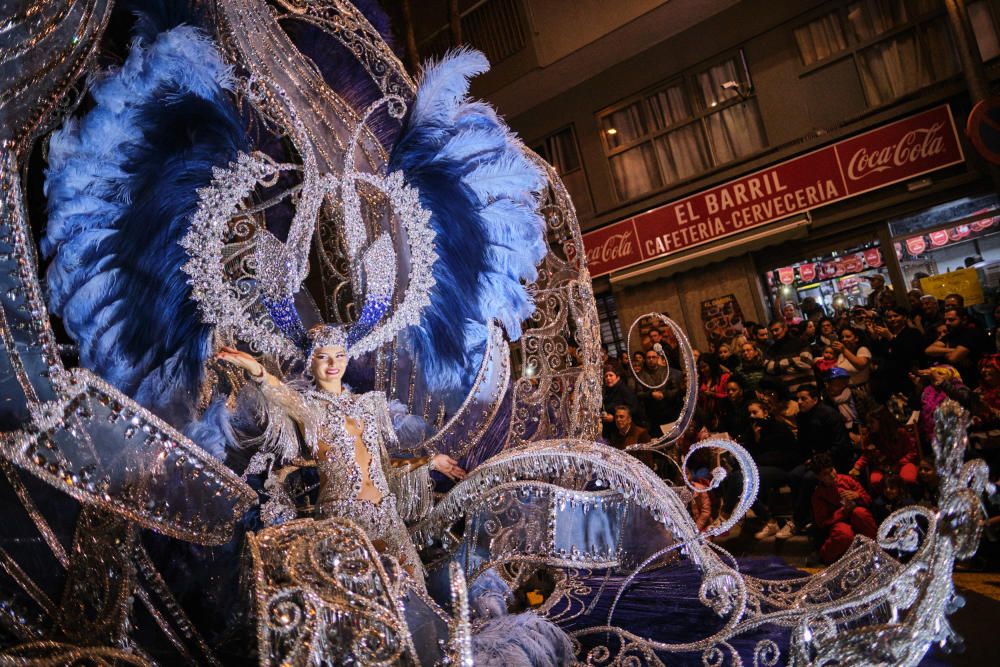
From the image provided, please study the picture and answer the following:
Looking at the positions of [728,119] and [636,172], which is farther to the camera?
[636,172]

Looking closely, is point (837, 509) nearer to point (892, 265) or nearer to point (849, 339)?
point (849, 339)

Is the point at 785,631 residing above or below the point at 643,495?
below

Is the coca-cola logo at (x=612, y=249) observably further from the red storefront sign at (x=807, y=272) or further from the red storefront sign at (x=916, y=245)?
the red storefront sign at (x=916, y=245)

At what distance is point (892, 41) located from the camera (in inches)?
309

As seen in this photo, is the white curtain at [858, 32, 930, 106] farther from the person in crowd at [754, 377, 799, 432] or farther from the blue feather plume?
the blue feather plume

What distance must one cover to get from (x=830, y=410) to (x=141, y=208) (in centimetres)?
358

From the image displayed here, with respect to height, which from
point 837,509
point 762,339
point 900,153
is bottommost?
point 837,509

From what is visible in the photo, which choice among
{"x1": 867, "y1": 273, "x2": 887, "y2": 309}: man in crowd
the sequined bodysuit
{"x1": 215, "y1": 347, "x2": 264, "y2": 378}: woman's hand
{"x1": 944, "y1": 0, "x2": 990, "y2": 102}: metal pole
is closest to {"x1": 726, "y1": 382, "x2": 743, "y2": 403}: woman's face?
{"x1": 867, "y1": 273, "x2": 887, "y2": 309}: man in crowd

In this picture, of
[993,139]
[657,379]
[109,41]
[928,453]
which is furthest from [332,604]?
[993,139]

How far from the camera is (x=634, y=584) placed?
8.63 ft

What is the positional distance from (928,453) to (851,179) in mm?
4933

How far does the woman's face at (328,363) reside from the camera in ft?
8.25

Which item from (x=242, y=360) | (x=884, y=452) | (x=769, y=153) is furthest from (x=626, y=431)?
(x=769, y=153)

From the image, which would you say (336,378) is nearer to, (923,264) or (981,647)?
(981,647)
